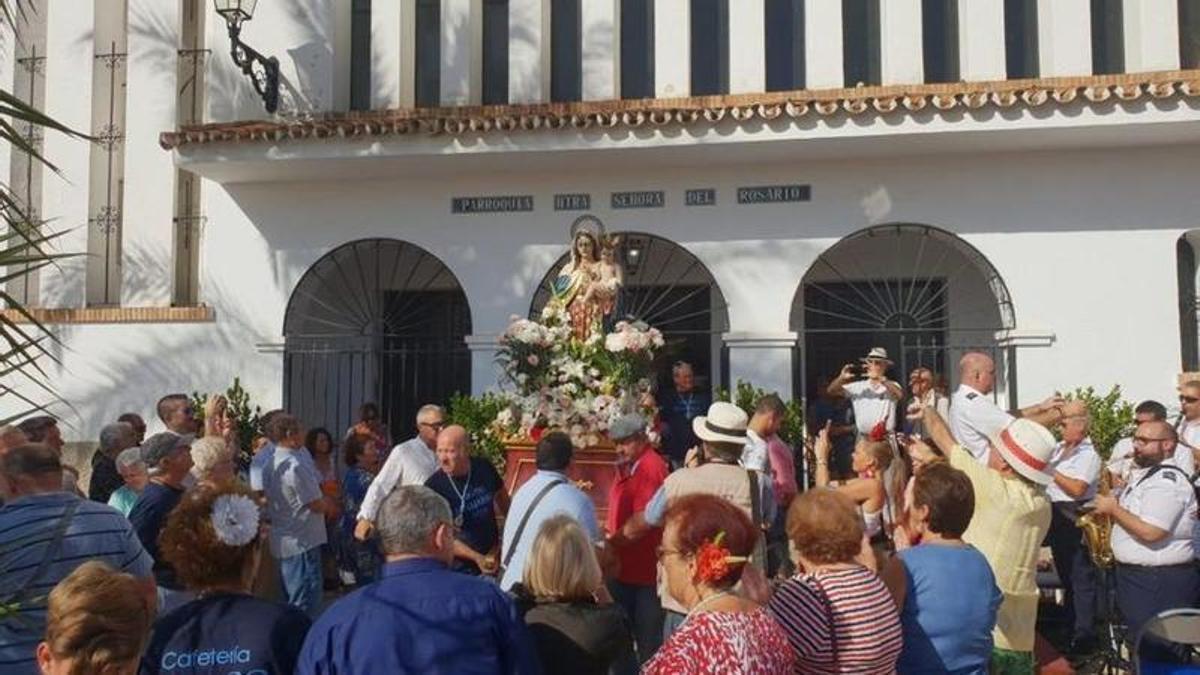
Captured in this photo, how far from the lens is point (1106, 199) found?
11523mm

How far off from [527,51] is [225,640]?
1066 cm

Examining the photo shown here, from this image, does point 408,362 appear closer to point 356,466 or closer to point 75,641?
point 356,466

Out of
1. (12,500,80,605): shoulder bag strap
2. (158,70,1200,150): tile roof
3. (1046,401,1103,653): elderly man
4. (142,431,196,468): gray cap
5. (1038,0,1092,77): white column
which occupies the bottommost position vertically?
(1046,401,1103,653): elderly man

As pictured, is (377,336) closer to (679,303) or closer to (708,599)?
(679,303)

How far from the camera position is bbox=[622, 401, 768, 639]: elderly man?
530 centimetres

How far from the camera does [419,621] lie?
306cm

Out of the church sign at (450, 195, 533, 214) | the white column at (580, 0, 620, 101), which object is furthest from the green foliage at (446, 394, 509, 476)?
the white column at (580, 0, 620, 101)

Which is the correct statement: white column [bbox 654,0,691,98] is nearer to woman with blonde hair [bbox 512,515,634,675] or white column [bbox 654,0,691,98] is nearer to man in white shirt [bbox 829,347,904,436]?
man in white shirt [bbox 829,347,904,436]

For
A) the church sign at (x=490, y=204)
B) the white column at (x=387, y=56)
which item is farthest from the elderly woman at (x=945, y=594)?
the white column at (x=387, y=56)

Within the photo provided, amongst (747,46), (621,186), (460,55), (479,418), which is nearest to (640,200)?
(621,186)

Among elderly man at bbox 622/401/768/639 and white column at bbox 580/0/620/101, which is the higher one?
white column at bbox 580/0/620/101

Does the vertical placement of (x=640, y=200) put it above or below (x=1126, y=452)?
above

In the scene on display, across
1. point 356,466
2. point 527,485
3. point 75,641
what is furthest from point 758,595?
point 356,466

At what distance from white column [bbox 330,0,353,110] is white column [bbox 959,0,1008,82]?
717 cm
